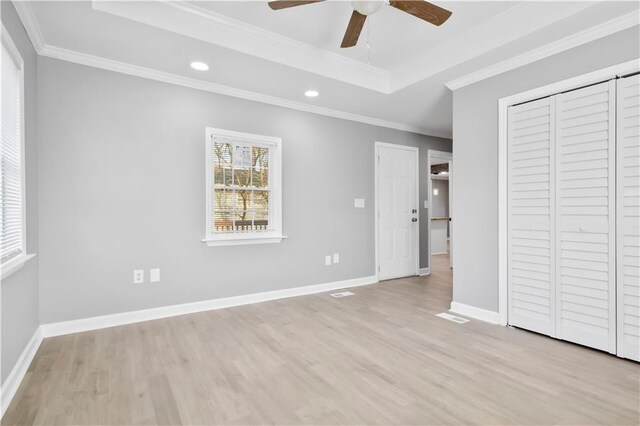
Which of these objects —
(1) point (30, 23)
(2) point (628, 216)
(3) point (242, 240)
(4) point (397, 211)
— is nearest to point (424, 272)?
(4) point (397, 211)

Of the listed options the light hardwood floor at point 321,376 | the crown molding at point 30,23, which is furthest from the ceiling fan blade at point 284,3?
the light hardwood floor at point 321,376

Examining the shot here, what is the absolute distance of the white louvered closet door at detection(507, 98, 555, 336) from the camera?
110 inches

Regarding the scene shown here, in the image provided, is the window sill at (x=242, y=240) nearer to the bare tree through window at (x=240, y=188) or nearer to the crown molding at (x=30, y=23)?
the bare tree through window at (x=240, y=188)

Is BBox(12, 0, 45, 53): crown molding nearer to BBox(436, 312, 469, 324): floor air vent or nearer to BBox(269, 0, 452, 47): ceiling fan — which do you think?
BBox(269, 0, 452, 47): ceiling fan

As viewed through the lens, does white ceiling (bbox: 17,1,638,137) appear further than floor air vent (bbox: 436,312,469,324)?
No

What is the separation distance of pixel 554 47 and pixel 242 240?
342 cm

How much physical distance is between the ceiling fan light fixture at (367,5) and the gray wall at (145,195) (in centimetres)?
196

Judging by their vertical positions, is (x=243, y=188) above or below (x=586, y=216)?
above

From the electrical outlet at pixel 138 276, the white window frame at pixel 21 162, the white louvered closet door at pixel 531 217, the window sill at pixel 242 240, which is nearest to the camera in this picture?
the white window frame at pixel 21 162

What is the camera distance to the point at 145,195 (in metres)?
3.23

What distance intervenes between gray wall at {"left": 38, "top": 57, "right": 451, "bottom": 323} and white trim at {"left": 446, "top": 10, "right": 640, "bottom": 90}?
1903 millimetres

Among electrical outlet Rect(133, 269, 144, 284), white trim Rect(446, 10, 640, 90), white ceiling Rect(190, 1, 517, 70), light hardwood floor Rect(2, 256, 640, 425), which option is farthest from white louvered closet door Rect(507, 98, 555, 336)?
electrical outlet Rect(133, 269, 144, 284)

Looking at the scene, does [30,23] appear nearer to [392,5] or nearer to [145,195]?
[145,195]

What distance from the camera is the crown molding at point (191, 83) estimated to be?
2.86 meters
